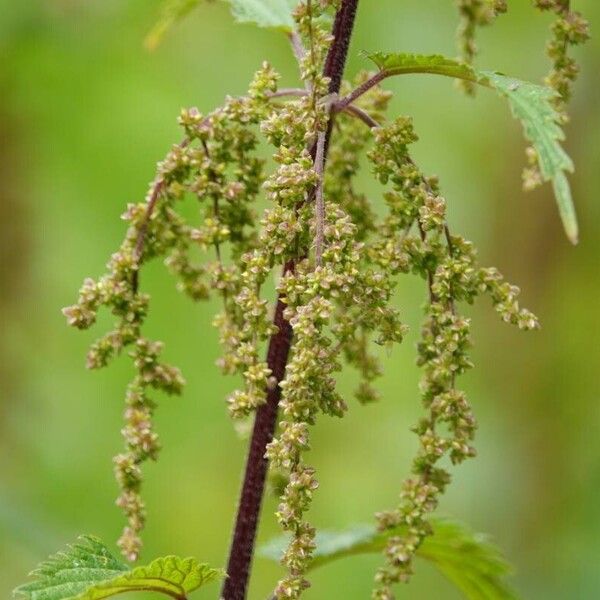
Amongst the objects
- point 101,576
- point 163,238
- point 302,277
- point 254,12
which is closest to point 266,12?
point 254,12

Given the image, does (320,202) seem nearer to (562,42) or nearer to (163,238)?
(163,238)

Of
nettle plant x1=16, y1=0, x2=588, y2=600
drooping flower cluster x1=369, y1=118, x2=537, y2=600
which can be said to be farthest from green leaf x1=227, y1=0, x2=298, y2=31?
drooping flower cluster x1=369, y1=118, x2=537, y2=600

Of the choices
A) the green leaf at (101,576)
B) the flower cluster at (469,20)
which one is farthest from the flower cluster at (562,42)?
the green leaf at (101,576)

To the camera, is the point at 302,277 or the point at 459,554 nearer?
the point at 302,277

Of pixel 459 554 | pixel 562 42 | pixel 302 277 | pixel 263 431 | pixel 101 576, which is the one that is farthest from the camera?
pixel 459 554

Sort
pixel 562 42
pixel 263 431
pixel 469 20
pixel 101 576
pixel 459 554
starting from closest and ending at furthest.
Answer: pixel 101 576
pixel 263 431
pixel 562 42
pixel 469 20
pixel 459 554

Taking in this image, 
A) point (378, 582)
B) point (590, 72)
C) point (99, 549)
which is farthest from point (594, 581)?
point (99, 549)

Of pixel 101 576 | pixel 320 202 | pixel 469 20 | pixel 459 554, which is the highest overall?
pixel 469 20

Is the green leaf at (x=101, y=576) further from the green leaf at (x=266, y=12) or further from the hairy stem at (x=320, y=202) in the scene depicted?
the green leaf at (x=266, y=12)
